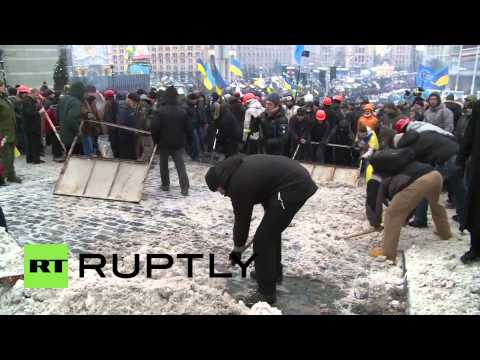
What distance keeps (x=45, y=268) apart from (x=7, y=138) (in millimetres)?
4968

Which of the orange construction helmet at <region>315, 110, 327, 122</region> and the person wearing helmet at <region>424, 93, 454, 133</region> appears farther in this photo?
the orange construction helmet at <region>315, 110, 327, 122</region>

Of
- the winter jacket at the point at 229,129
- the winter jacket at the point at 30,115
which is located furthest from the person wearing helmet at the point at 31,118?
the winter jacket at the point at 229,129

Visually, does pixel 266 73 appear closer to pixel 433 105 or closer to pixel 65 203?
pixel 433 105

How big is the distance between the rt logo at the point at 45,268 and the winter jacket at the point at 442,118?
7.90 metres

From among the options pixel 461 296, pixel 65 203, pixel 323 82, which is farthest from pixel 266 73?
pixel 461 296

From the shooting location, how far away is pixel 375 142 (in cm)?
998

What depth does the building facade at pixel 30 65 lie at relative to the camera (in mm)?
30219

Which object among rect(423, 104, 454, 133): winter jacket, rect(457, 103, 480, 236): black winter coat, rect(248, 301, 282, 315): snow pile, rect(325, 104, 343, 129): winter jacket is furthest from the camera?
rect(325, 104, 343, 129): winter jacket

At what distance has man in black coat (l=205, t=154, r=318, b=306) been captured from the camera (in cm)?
438

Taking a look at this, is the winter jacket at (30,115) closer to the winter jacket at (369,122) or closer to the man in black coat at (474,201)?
the winter jacket at (369,122)

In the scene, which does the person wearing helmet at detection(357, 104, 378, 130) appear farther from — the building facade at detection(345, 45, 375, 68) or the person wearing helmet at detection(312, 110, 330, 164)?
the building facade at detection(345, 45, 375, 68)

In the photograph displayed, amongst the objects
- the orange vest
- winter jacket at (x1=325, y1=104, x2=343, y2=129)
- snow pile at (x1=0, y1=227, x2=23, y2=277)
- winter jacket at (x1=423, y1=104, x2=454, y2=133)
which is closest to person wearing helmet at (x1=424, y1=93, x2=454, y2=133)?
winter jacket at (x1=423, y1=104, x2=454, y2=133)

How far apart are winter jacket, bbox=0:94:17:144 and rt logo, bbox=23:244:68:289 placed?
4428 mm

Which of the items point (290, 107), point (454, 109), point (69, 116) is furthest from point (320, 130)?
point (69, 116)
